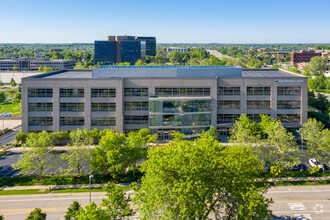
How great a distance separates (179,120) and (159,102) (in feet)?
20.0

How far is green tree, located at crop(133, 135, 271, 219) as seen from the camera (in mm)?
25125

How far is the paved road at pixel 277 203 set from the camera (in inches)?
1382

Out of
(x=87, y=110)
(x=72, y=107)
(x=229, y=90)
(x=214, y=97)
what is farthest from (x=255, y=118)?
(x=72, y=107)

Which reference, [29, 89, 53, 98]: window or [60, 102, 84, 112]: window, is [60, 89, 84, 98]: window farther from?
[29, 89, 53, 98]: window

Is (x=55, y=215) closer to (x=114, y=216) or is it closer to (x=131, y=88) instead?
(x=114, y=216)

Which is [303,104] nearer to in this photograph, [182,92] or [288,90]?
[288,90]

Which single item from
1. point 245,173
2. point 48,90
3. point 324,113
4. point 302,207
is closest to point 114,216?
point 245,173

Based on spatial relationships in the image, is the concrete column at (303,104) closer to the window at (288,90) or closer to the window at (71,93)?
the window at (288,90)

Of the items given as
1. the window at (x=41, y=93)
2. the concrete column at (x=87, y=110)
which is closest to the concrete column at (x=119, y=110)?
the concrete column at (x=87, y=110)

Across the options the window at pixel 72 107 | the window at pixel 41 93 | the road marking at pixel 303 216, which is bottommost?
the road marking at pixel 303 216

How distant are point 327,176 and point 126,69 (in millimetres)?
47530

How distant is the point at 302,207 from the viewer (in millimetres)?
36531

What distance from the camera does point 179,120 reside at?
216 feet

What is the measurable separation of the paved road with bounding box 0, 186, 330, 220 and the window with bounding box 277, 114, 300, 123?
1094 inches
